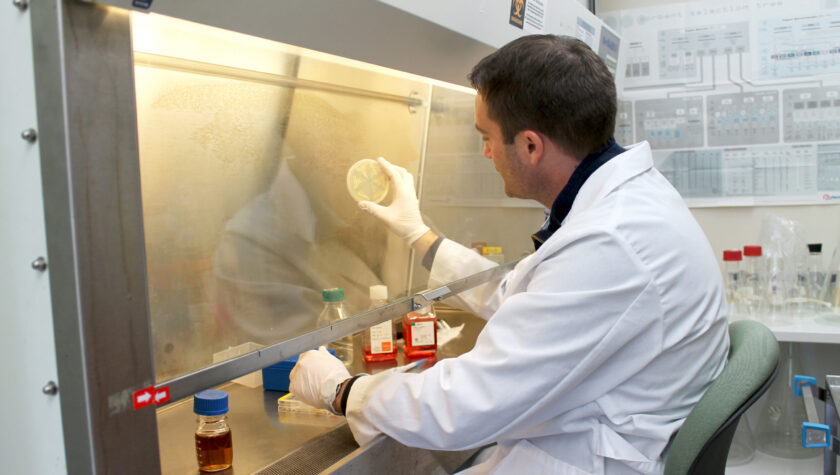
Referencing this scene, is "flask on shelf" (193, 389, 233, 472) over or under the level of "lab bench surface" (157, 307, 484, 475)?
over

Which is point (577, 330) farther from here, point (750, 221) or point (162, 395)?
point (750, 221)

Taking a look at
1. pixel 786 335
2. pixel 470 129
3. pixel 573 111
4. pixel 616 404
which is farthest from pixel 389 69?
pixel 786 335

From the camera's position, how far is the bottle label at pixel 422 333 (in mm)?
1553

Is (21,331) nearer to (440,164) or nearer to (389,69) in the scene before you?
(389,69)

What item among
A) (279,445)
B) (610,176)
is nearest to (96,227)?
(279,445)

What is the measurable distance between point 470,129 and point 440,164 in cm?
21

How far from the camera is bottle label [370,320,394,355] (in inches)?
59.7

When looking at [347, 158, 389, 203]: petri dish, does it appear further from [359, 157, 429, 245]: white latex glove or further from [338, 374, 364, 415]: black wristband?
[338, 374, 364, 415]: black wristband

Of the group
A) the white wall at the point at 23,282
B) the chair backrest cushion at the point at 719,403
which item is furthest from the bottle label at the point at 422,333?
the white wall at the point at 23,282

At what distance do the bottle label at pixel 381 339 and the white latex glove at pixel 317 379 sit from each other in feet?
0.92

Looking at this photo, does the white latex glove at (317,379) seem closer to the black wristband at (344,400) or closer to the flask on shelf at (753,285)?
the black wristband at (344,400)

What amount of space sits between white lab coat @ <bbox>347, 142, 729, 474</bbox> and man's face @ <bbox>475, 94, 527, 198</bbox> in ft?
0.62

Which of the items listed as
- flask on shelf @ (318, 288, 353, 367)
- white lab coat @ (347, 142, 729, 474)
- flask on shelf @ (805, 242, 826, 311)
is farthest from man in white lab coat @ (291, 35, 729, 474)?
flask on shelf @ (805, 242, 826, 311)

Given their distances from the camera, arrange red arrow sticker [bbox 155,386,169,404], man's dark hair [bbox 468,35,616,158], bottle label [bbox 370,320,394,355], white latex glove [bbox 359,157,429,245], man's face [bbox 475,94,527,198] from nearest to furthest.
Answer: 1. red arrow sticker [bbox 155,386,169,404]
2. man's dark hair [bbox 468,35,616,158]
3. man's face [bbox 475,94,527,198]
4. white latex glove [bbox 359,157,429,245]
5. bottle label [bbox 370,320,394,355]
